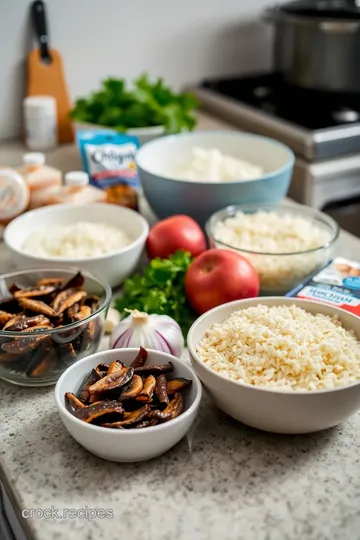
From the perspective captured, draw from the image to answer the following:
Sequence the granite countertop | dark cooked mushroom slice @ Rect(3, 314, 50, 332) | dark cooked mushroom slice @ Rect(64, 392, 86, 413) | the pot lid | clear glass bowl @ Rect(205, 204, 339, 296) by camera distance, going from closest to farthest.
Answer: the granite countertop → dark cooked mushroom slice @ Rect(64, 392, 86, 413) → dark cooked mushroom slice @ Rect(3, 314, 50, 332) → clear glass bowl @ Rect(205, 204, 339, 296) → the pot lid

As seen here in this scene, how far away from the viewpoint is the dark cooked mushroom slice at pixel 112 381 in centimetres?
87

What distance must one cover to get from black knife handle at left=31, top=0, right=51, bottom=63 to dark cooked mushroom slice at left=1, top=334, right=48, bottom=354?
122cm

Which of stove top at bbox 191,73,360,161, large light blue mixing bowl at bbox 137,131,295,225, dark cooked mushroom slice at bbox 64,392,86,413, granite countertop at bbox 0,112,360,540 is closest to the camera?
granite countertop at bbox 0,112,360,540

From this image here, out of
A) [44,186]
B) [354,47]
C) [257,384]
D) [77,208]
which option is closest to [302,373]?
[257,384]

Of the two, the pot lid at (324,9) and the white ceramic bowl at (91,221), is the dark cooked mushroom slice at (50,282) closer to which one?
the white ceramic bowl at (91,221)

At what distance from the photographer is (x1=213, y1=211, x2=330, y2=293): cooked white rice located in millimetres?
1187

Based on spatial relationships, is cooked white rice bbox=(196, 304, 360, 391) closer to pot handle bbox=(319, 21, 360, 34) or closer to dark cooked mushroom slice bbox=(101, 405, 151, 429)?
dark cooked mushroom slice bbox=(101, 405, 151, 429)

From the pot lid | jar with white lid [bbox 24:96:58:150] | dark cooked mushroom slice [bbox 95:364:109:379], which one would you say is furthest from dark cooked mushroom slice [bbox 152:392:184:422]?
the pot lid

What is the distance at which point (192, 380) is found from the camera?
0.90m

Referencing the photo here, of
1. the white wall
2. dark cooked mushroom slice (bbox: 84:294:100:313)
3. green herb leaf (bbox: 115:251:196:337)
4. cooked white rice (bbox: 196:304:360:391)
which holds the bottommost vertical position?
green herb leaf (bbox: 115:251:196:337)

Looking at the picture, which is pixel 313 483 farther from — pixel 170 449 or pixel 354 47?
pixel 354 47

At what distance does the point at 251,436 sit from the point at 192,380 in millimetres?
108

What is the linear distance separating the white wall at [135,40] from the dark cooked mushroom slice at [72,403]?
4.34 ft

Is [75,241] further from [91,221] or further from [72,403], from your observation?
[72,403]
